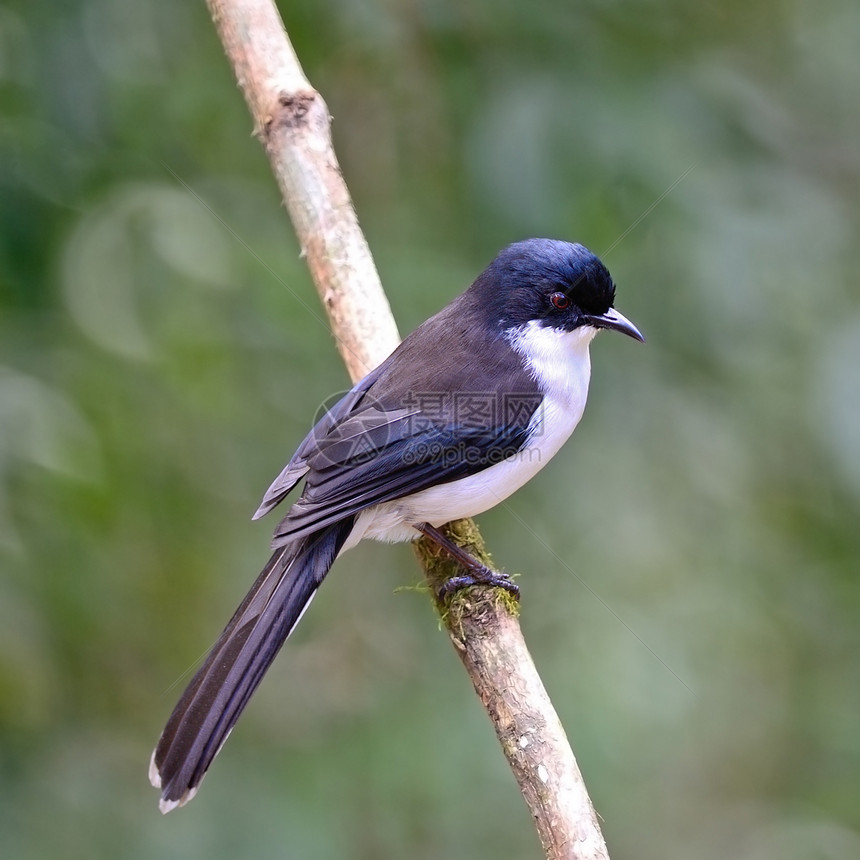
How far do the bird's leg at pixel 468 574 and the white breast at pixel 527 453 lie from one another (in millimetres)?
49

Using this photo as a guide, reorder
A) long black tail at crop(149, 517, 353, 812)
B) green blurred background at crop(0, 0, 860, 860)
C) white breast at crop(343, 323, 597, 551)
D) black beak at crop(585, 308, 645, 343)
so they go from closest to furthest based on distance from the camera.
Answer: long black tail at crop(149, 517, 353, 812) → green blurred background at crop(0, 0, 860, 860) → white breast at crop(343, 323, 597, 551) → black beak at crop(585, 308, 645, 343)

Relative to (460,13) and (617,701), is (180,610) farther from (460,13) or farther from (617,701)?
(460,13)

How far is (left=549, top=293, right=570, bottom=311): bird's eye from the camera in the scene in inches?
127

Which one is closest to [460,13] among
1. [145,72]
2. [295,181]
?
[295,181]

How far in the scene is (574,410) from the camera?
3.19m

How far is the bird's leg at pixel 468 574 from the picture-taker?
294 cm

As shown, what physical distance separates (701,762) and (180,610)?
2.71 m

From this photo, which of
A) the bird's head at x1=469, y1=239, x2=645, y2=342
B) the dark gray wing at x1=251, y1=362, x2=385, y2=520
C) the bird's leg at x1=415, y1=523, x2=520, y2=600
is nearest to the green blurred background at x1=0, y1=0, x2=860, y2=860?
the bird's head at x1=469, y1=239, x2=645, y2=342

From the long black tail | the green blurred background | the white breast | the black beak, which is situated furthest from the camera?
the black beak

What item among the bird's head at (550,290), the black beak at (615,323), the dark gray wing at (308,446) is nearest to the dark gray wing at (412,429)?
the dark gray wing at (308,446)

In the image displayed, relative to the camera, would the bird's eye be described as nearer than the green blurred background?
No

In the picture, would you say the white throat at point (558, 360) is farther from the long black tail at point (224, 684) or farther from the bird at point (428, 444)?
the long black tail at point (224, 684)

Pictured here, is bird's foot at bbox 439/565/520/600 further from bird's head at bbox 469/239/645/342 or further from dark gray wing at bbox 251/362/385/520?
bird's head at bbox 469/239/645/342

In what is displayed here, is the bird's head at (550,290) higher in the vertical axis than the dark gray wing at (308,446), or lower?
higher
